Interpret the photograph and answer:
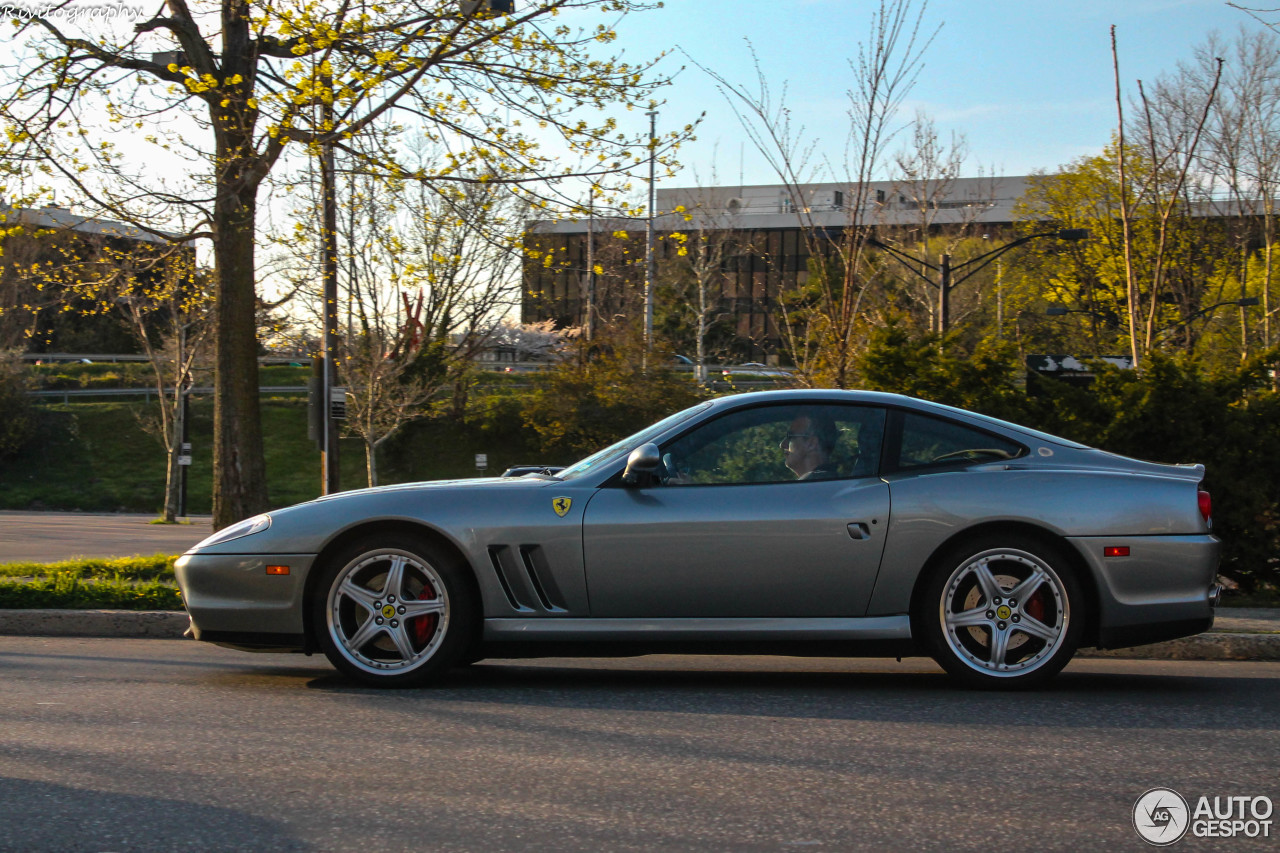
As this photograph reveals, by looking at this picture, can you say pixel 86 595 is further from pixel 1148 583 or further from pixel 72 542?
pixel 72 542

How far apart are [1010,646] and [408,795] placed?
2.98 m

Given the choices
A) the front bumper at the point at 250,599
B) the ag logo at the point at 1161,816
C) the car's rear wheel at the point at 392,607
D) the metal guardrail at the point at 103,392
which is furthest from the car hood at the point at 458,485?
the metal guardrail at the point at 103,392

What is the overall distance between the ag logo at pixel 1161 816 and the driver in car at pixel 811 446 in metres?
2.18

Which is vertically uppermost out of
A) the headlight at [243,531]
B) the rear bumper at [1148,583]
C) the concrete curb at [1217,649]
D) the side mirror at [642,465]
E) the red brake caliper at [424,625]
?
the side mirror at [642,465]

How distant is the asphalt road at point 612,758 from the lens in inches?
134

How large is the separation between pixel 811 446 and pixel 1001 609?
114cm

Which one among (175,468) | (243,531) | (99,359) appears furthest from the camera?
(99,359)

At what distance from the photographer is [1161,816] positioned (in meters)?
3.57

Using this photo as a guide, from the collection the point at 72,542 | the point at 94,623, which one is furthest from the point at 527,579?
the point at 72,542

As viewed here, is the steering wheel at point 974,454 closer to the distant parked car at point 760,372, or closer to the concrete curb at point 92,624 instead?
the concrete curb at point 92,624

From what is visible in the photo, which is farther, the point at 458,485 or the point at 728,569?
the point at 458,485

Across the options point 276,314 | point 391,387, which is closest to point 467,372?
point 391,387

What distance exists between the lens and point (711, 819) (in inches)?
138

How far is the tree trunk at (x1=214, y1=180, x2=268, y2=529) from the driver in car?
22.3 ft
